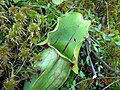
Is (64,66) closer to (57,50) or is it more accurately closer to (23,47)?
(57,50)

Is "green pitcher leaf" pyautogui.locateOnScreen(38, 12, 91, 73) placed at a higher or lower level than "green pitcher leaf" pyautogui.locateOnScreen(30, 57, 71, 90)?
higher

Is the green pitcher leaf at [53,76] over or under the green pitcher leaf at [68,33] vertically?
under

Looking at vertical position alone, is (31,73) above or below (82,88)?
above

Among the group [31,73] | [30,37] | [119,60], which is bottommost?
[119,60]

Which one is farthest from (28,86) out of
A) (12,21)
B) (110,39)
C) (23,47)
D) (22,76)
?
(110,39)
